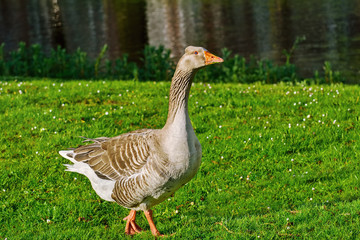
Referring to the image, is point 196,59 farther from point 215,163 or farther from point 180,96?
point 215,163

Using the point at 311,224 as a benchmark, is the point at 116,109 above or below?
above

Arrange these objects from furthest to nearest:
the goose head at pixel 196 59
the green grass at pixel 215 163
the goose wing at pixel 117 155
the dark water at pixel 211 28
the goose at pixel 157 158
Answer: the dark water at pixel 211 28
the green grass at pixel 215 163
the goose wing at pixel 117 155
the goose at pixel 157 158
the goose head at pixel 196 59

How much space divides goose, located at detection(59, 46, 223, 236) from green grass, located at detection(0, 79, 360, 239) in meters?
0.76

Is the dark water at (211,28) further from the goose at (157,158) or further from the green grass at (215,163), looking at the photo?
the goose at (157,158)

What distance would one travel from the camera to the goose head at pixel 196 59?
5.10 meters

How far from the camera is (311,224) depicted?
5750 mm

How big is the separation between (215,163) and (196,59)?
3.43m

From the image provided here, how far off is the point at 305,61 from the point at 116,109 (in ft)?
39.1

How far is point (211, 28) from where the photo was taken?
29328 mm

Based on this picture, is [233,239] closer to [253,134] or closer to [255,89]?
[253,134]

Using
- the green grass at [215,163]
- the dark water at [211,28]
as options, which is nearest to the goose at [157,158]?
the green grass at [215,163]

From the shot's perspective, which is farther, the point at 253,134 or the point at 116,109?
the point at 116,109

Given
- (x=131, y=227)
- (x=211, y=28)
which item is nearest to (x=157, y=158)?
(x=131, y=227)

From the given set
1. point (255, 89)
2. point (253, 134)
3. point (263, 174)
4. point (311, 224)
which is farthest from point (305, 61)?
point (311, 224)
